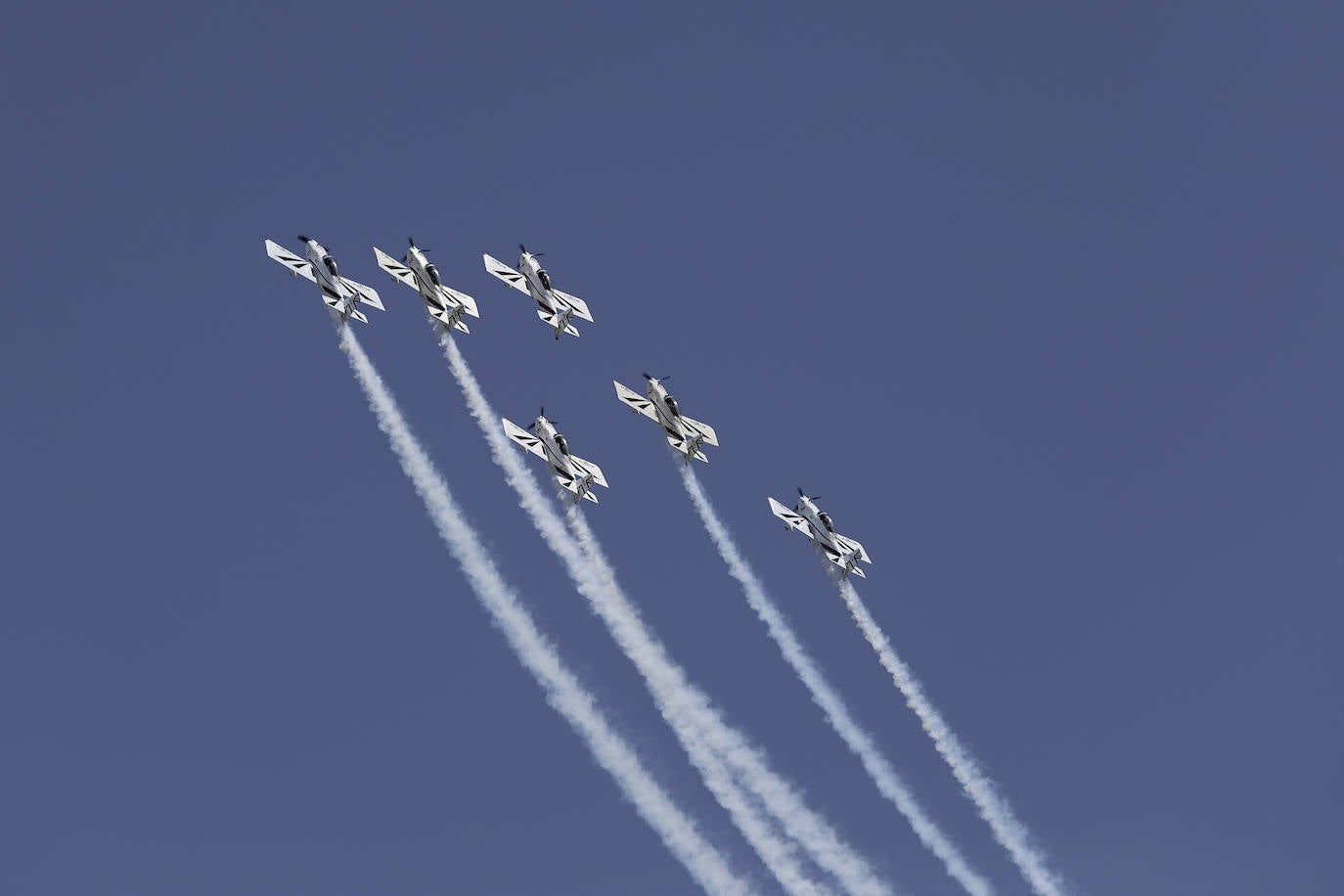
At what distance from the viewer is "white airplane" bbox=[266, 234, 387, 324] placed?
374 feet

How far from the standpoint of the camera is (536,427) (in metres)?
115

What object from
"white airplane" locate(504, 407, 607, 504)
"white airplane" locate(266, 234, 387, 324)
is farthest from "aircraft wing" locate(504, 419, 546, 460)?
"white airplane" locate(266, 234, 387, 324)

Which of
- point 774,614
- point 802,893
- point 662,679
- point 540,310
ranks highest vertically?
point 540,310

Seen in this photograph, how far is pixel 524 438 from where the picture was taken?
114875 mm

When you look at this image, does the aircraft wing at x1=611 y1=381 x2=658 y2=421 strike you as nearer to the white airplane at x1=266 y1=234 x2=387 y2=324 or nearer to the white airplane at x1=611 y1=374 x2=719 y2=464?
the white airplane at x1=611 y1=374 x2=719 y2=464

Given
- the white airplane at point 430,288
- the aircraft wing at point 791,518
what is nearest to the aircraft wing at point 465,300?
the white airplane at point 430,288

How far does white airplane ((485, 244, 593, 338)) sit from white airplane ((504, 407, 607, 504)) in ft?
21.4

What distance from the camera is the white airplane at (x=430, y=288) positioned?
115 m

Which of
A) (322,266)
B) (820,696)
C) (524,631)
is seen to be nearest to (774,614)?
(820,696)

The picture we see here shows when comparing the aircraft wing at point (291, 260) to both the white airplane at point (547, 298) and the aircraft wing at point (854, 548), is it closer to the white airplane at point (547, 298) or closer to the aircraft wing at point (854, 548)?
the white airplane at point (547, 298)

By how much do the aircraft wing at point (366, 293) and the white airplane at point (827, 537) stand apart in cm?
2849

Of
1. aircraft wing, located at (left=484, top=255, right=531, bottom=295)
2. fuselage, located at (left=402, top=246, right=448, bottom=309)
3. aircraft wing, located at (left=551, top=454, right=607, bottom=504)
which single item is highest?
aircraft wing, located at (left=484, top=255, right=531, bottom=295)

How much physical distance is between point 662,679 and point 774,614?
804cm

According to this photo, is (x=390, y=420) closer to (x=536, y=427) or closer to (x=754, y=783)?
(x=536, y=427)
